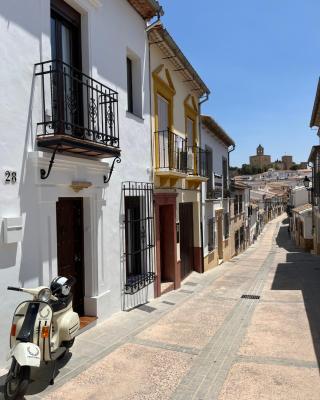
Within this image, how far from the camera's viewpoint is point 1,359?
14.9ft

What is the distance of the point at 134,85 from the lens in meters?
8.59

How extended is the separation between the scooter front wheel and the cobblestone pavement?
296mm

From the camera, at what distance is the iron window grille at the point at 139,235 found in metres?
8.03

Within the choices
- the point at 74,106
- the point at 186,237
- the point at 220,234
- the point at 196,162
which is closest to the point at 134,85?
the point at 74,106

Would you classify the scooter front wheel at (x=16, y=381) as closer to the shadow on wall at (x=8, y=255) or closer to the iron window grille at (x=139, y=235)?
the shadow on wall at (x=8, y=255)

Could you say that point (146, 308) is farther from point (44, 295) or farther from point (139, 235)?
point (44, 295)

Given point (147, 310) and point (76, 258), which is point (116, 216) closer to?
point (76, 258)

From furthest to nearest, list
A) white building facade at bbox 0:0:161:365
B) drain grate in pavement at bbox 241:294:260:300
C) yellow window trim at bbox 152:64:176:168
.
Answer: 1. yellow window trim at bbox 152:64:176:168
2. drain grate in pavement at bbox 241:294:260:300
3. white building facade at bbox 0:0:161:365

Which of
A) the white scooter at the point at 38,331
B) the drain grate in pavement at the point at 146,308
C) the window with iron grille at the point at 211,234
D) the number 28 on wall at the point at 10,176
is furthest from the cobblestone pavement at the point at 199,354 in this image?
the window with iron grille at the point at 211,234

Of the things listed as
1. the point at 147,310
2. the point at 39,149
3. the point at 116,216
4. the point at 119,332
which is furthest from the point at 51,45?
the point at 147,310

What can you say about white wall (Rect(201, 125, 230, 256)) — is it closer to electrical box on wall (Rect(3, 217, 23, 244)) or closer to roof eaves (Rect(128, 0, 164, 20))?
roof eaves (Rect(128, 0, 164, 20))

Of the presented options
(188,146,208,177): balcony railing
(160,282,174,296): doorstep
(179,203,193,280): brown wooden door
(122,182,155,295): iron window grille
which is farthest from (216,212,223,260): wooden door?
(122,182,155,295): iron window grille

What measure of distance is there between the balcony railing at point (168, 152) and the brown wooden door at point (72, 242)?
129 inches

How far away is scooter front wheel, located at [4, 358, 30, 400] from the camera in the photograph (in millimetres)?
3900
